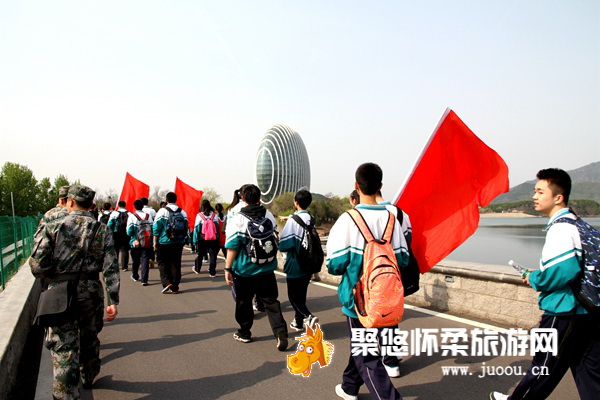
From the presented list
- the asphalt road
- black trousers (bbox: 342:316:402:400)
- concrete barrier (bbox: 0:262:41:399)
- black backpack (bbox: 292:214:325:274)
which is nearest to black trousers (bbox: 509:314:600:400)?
the asphalt road

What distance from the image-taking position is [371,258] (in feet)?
9.09

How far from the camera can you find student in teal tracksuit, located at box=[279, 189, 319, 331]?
5.36 metres

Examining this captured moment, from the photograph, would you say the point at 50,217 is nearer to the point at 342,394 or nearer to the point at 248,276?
the point at 248,276

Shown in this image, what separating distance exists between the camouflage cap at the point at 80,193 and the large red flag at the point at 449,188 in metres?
3.05

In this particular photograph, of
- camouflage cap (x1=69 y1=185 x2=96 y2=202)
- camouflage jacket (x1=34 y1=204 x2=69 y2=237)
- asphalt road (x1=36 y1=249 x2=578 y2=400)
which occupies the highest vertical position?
camouflage cap (x1=69 y1=185 x2=96 y2=202)

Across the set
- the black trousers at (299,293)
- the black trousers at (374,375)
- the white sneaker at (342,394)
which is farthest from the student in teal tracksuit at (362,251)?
the black trousers at (299,293)

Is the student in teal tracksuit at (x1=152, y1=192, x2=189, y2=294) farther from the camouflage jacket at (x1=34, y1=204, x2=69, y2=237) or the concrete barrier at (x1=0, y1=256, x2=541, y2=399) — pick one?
the camouflage jacket at (x1=34, y1=204, x2=69, y2=237)

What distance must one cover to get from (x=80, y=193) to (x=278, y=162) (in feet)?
334

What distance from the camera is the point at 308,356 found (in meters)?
4.29

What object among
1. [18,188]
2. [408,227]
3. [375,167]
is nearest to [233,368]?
[408,227]

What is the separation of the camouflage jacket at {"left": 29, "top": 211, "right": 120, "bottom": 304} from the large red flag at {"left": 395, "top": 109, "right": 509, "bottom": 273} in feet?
9.67

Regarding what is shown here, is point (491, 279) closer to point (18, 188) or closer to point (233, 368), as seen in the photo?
point (233, 368)

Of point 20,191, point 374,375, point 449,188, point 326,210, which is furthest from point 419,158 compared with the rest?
point 20,191

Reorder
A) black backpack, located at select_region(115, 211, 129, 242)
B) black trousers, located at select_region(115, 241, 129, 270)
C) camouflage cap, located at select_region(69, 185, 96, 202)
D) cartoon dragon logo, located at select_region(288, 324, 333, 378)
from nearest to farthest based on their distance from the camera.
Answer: camouflage cap, located at select_region(69, 185, 96, 202) → cartoon dragon logo, located at select_region(288, 324, 333, 378) → black backpack, located at select_region(115, 211, 129, 242) → black trousers, located at select_region(115, 241, 129, 270)
